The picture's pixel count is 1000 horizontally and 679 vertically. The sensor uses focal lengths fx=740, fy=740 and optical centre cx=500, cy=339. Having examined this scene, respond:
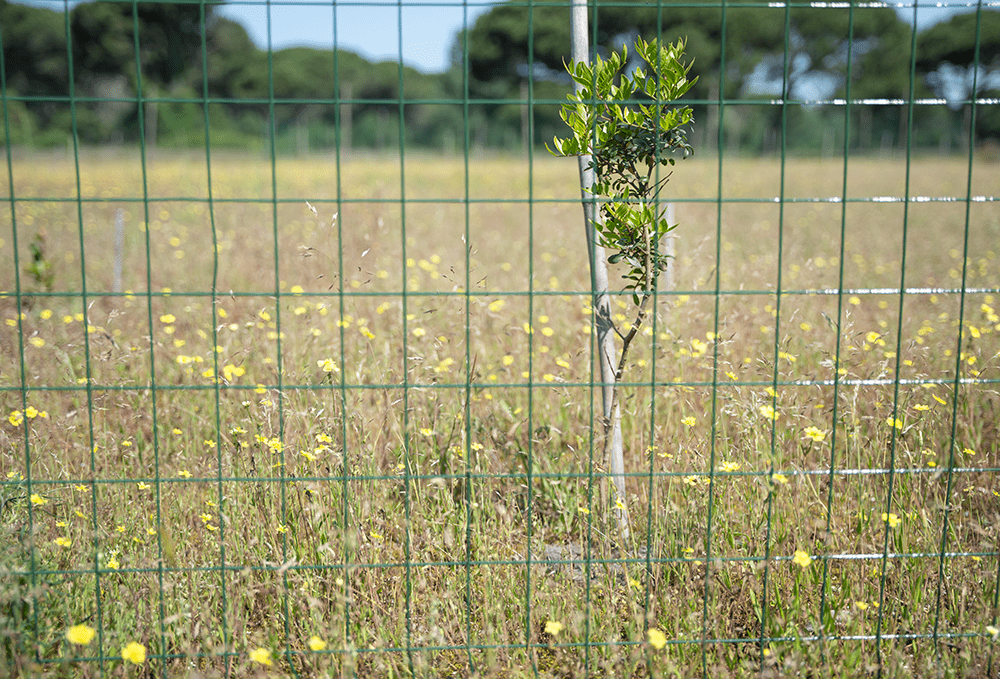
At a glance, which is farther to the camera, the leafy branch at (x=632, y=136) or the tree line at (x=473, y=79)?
the tree line at (x=473, y=79)

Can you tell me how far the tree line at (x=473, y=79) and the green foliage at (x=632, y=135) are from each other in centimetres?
3127

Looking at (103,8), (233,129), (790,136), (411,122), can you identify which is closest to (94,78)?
(103,8)

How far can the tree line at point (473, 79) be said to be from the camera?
38.5 meters

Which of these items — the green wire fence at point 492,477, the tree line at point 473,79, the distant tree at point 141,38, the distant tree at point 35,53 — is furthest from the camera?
the distant tree at point 141,38

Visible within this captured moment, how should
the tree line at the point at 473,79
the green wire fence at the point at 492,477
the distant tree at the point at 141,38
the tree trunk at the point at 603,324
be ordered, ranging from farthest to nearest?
the distant tree at the point at 141,38
the tree line at the point at 473,79
the tree trunk at the point at 603,324
the green wire fence at the point at 492,477

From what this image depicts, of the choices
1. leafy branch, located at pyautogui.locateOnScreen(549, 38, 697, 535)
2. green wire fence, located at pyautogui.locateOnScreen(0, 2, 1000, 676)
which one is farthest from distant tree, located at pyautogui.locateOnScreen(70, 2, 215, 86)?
leafy branch, located at pyautogui.locateOnScreen(549, 38, 697, 535)

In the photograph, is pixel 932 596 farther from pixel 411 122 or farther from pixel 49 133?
pixel 411 122

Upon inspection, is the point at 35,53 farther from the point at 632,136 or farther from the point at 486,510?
the point at 632,136

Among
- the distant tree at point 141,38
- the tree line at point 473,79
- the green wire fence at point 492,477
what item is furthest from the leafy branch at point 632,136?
the distant tree at point 141,38

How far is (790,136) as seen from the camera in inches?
1975

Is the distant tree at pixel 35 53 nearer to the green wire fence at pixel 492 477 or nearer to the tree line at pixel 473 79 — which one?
the tree line at pixel 473 79

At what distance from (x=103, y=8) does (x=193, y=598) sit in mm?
55859

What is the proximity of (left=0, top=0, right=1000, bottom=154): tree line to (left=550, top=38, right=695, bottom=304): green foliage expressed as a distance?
1231 inches

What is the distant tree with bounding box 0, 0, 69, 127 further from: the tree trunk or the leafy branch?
the leafy branch
